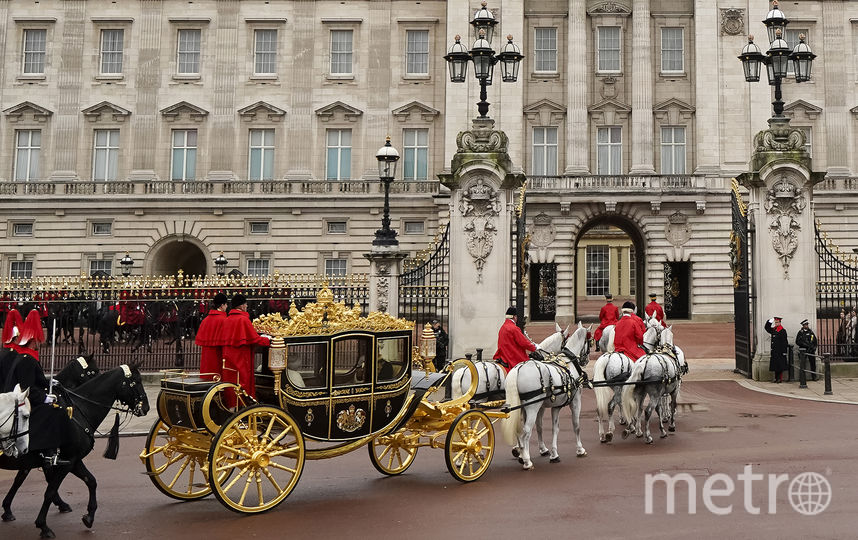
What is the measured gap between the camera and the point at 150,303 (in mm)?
17859

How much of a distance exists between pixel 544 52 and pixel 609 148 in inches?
240

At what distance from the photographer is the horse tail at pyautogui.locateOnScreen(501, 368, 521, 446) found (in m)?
9.14

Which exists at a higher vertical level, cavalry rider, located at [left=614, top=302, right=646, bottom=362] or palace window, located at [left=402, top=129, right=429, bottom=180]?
palace window, located at [left=402, top=129, right=429, bottom=180]

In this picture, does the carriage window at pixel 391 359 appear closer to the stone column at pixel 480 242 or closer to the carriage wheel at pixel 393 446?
the carriage wheel at pixel 393 446

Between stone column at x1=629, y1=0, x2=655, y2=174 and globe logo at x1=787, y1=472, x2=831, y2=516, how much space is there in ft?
Answer: 97.0

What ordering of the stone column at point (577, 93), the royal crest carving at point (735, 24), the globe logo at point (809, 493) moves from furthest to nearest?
1. the stone column at point (577, 93)
2. the royal crest carving at point (735, 24)
3. the globe logo at point (809, 493)

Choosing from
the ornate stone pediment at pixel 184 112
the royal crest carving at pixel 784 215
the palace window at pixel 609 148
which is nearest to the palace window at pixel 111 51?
the ornate stone pediment at pixel 184 112

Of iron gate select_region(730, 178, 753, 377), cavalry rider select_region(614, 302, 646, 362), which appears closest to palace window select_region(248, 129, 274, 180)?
iron gate select_region(730, 178, 753, 377)

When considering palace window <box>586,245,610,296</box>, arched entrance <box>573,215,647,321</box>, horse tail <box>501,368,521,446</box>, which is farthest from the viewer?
palace window <box>586,245,610,296</box>

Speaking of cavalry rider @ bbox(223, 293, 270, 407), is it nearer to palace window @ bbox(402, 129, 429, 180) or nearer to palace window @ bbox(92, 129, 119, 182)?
palace window @ bbox(402, 129, 429, 180)

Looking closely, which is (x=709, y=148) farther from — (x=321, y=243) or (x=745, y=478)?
(x=745, y=478)

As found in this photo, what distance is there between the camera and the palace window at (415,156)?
38531mm

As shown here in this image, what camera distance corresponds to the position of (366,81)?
38.5 meters

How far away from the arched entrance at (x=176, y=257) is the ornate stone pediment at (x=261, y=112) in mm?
7053
